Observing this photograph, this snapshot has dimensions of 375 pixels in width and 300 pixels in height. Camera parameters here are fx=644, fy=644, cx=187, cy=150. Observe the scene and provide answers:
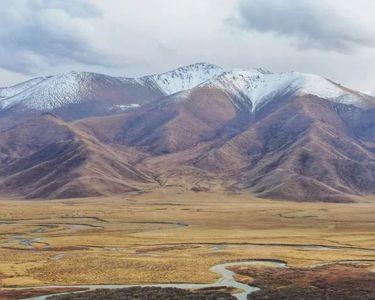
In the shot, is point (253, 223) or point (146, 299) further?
point (253, 223)

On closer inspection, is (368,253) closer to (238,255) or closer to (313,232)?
(238,255)

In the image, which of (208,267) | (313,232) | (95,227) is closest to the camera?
(208,267)

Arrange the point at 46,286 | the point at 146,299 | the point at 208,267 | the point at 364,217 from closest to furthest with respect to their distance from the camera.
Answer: the point at 146,299
the point at 46,286
the point at 208,267
the point at 364,217

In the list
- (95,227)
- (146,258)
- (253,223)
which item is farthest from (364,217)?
(146,258)

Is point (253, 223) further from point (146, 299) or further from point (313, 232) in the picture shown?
point (146, 299)

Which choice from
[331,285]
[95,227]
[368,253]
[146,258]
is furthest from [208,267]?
[95,227]

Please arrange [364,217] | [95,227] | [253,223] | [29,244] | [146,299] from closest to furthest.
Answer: [146,299] → [29,244] → [95,227] → [253,223] → [364,217]
